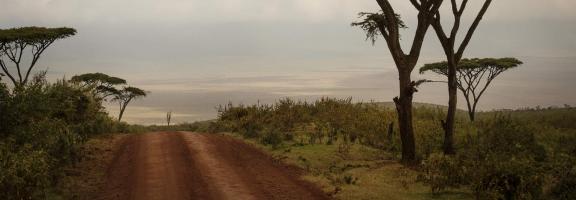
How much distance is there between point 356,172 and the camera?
50.8ft

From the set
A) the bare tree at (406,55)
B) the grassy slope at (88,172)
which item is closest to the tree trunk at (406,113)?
the bare tree at (406,55)

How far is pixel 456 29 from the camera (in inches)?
741

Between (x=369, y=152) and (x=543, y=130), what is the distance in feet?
34.8

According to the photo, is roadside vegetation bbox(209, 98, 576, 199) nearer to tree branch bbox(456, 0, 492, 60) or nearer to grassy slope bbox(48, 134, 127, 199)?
tree branch bbox(456, 0, 492, 60)

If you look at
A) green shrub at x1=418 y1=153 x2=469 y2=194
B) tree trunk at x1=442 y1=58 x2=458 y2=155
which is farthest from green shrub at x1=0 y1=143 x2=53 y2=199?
tree trunk at x1=442 y1=58 x2=458 y2=155

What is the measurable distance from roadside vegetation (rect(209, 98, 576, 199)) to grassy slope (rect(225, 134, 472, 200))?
0.9 inches

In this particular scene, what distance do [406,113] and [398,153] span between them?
262 centimetres

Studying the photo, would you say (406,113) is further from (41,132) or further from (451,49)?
(41,132)

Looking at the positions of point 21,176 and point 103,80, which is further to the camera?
point 103,80

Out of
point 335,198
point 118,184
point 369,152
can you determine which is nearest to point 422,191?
point 335,198

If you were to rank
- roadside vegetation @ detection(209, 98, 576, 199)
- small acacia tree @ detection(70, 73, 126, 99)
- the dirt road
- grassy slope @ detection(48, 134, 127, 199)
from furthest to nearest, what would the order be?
small acacia tree @ detection(70, 73, 126, 99), grassy slope @ detection(48, 134, 127, 199), the dirt road, roadside vegetation @ detection(209, 98, 576, 199)

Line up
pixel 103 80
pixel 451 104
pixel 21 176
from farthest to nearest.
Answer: pixel 103 80 < pixel 451 104 < pixel 21 176

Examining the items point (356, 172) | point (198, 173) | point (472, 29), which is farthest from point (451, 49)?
point (198, 173)

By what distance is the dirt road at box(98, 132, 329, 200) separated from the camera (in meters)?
12.6
